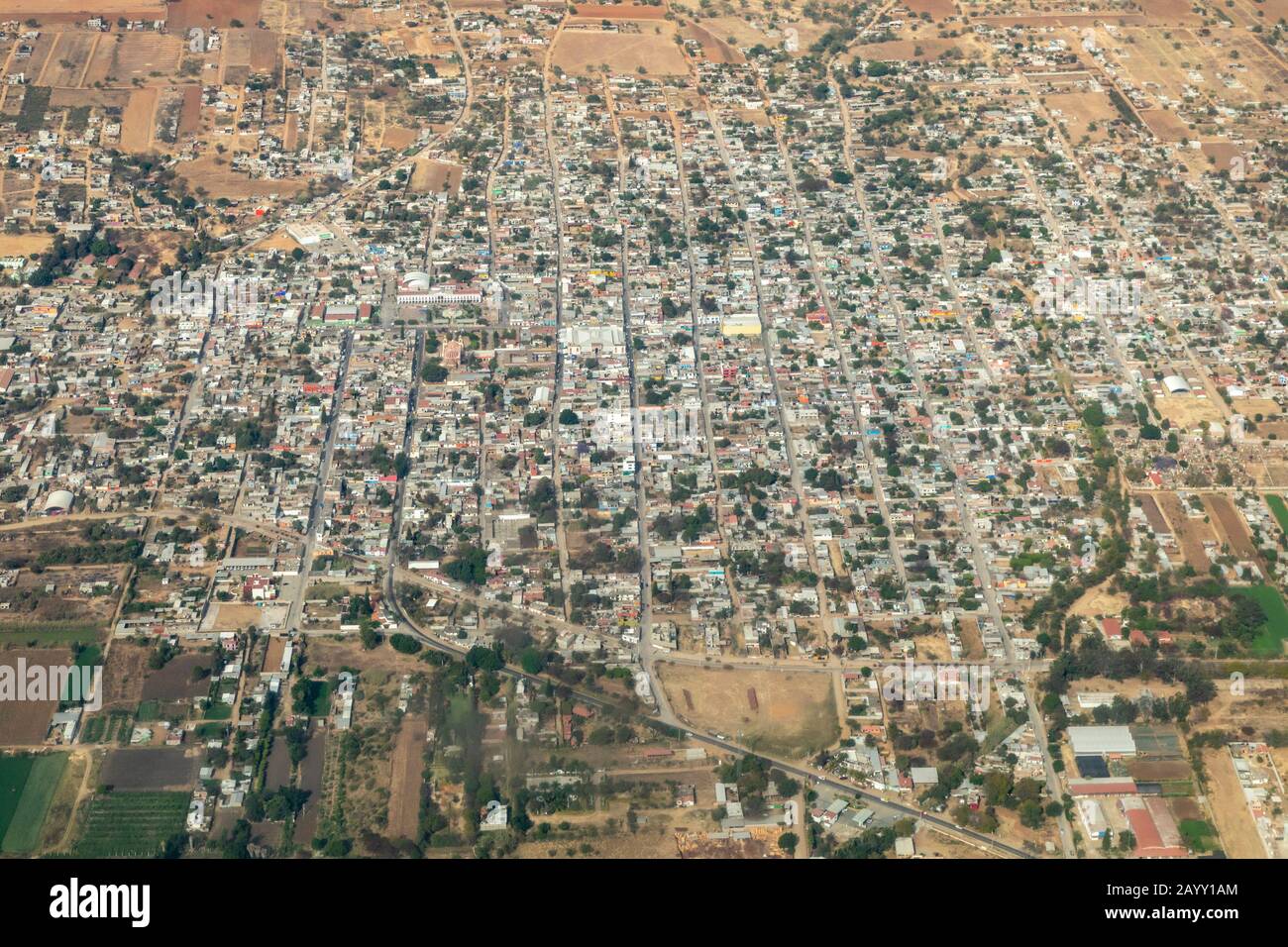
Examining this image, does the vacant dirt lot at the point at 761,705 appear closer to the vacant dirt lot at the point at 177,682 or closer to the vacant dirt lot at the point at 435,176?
the vacant dirt lot at the point at 177,682

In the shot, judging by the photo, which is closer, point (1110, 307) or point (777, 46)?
point (1110, 307)

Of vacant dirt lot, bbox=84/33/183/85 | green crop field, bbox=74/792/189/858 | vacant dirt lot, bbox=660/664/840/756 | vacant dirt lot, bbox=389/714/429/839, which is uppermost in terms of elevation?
vacant dirt lot, bbox=660/664/840/756

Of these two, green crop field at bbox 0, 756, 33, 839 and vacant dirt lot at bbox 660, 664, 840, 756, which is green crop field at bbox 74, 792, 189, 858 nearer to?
green crop field at bbox 0, 756, 33, 839

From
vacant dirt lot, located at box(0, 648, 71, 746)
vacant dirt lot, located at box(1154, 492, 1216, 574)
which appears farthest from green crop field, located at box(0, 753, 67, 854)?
vacant dirt lot, located at box(1154, 492, 1216, 574)

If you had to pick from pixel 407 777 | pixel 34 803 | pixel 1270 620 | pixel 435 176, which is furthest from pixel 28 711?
pixel 1270 620

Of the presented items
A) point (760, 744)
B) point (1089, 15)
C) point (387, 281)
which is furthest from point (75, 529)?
point (1089, 15)

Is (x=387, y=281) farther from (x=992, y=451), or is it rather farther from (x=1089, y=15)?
(x=1089, y=15)
